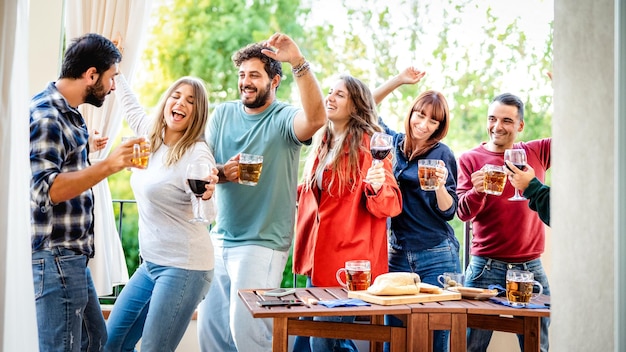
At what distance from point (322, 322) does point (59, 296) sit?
968mm

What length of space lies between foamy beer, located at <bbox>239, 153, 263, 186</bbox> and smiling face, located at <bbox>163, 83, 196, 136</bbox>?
0.31 m

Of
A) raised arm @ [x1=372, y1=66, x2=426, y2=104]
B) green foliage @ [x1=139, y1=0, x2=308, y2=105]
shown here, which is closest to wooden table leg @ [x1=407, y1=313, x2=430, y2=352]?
raised arm @ [x1=372, y1=66, x2=426, y2=104]

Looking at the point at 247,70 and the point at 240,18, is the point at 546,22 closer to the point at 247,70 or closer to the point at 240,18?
the point at 240,18

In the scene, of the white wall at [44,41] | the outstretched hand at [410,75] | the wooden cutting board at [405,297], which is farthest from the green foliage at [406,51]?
the wooden cutting board at [405,297]

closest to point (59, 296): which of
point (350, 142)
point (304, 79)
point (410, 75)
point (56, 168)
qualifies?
point (56, 168)

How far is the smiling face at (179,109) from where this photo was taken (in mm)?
3012

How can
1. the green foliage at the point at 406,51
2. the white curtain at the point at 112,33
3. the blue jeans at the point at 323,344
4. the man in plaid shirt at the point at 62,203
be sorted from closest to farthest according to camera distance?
1. the man in plaid shirt at the point at 62,203
2. the blue jeans at the point at 323,344
3. the white curtain at the point at 112,33
4. the green foliage at the point at 406,51

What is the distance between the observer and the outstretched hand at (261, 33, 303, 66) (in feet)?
10.1

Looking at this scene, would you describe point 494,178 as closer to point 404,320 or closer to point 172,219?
point 404,320

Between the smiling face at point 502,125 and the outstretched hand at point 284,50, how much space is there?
107 centimetres

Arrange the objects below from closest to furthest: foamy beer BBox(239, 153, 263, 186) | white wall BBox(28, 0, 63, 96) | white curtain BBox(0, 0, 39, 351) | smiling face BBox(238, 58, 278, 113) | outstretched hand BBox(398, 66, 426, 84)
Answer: white curtain BBox(0, 0, 39, 351), foamy beer BBox(239, 153, 263, 186), smiling face BBox(238, 58, 278, 113), outstretched hand BBox(398, 66, 426, 84), white wall BBox(28, 0, 63, 96)

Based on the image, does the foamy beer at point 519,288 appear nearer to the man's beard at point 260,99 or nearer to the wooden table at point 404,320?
the wooden table at point 404,320

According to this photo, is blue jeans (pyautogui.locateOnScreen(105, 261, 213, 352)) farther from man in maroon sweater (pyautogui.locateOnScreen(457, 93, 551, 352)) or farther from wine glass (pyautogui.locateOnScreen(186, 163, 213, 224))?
man in maroon sweater (pyautogui.locateOnScreen(457, 93, 551, 352))

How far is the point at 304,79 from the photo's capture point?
3.07 meters
